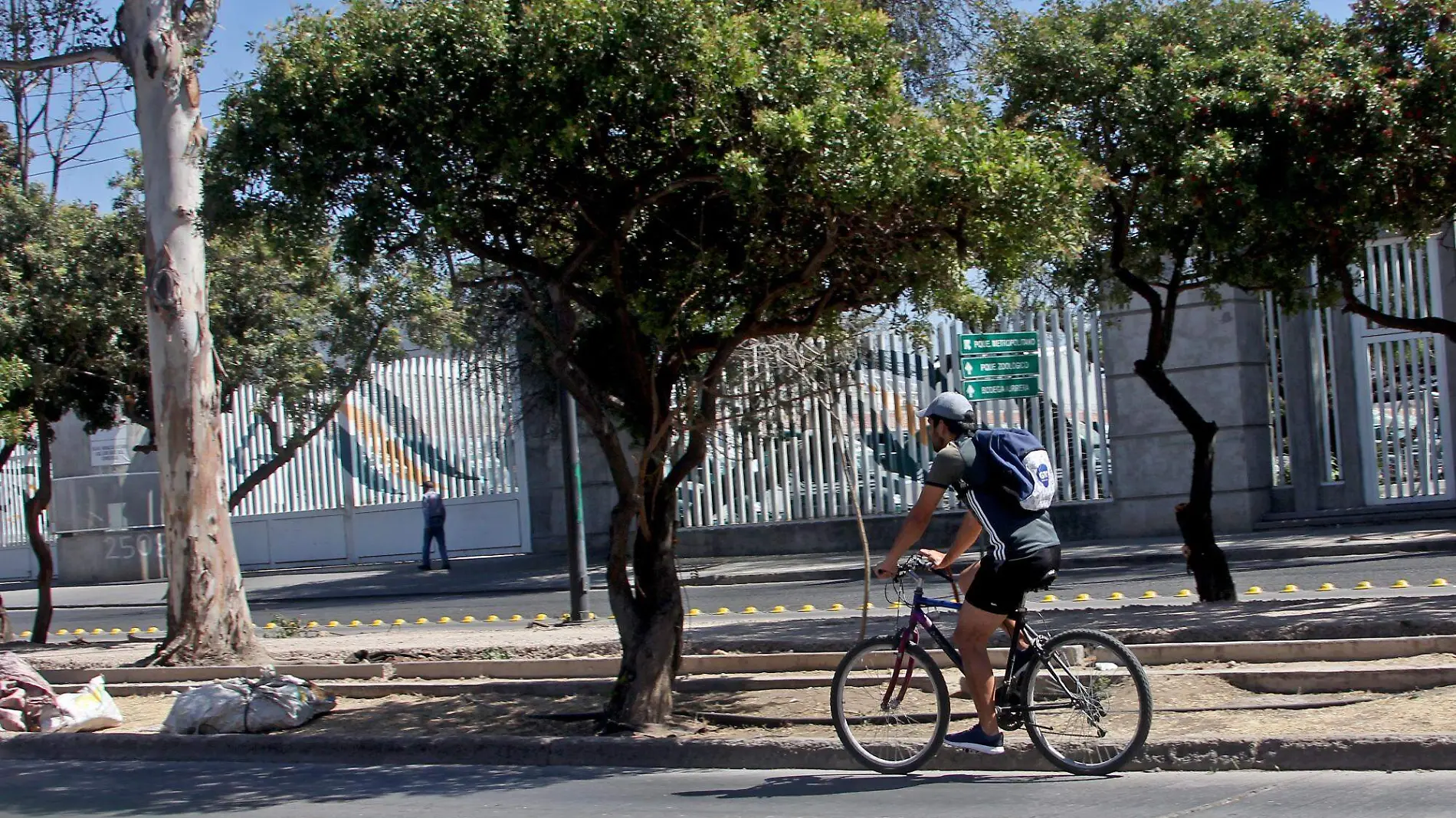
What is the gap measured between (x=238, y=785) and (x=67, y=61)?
8294 mm

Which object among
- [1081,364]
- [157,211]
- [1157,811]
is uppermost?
[157,211]

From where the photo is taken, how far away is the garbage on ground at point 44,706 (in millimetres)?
9672

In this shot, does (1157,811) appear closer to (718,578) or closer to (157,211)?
(157,211)

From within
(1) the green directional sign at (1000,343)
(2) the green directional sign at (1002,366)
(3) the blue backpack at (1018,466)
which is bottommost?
(3) the blue backpack at (1018,466)

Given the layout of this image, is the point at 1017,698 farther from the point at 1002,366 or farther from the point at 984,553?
the point at 1002,366

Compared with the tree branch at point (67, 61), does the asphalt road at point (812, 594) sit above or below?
below

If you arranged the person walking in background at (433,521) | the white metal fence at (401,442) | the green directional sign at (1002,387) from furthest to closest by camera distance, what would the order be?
the white metal fence at (401,442) → the person walking in background at (433,521) → the green directional sign at (1002,387)

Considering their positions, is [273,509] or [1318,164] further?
[273,509]

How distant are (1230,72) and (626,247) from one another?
16.4ft

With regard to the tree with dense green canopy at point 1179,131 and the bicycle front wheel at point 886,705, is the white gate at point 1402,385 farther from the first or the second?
the bicycle front wheel at point 886,705

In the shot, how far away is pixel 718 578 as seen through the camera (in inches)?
790

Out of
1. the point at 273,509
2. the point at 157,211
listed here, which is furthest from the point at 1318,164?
the point at 273,509

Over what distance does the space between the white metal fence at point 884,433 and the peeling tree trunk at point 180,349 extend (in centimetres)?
845

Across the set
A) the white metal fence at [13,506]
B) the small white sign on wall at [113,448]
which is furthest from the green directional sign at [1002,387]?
the white metal fence at [13,506]
